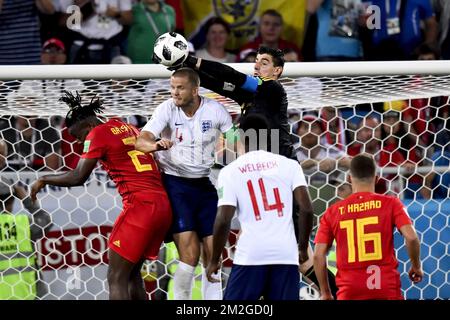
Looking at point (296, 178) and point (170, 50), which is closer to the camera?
point (296, 178)

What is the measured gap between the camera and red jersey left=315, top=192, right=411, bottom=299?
24.6ft

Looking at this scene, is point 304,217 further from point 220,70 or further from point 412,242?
point 220,70

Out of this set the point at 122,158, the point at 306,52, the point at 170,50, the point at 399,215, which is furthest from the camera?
the point at 306,52

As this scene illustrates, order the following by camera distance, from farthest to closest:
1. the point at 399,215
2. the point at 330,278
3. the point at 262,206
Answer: the point at 330,278
the point at 399,215
the point at 262,206

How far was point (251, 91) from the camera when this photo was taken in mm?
8203

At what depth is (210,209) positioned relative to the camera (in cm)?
830

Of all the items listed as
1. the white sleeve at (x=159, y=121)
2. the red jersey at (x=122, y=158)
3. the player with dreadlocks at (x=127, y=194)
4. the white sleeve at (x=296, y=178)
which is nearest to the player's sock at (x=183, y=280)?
the player with dreadlocks at (x=127, y=194)

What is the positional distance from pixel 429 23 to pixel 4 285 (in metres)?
5.12


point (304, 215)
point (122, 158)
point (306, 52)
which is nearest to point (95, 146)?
point (122, 158)

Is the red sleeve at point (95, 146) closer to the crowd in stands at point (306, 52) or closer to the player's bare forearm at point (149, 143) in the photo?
the player's bare forearm at point (149, 143)

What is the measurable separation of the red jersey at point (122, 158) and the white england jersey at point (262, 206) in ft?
3.48

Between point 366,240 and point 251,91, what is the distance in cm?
129

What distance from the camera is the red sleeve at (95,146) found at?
8234 mm
